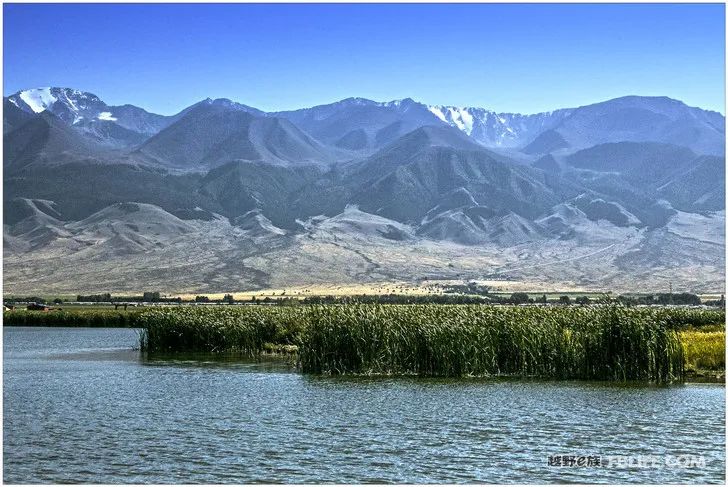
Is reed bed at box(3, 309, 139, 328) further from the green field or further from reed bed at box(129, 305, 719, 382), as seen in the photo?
reed bed at box(129, 305, 719, 382)

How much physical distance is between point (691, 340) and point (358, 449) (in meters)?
23.2

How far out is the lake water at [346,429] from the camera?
2044 centimetres

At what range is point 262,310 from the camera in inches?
2122

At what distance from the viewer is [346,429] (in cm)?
2536

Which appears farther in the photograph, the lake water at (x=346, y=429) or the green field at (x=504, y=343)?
the green field at (x=504, y=343)

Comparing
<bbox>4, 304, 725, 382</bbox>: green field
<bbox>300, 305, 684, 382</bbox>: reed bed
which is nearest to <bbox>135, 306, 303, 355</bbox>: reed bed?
<bbox>4, 304, 725, 382</bbox>: green field

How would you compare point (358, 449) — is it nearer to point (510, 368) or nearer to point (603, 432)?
point (603, 432)

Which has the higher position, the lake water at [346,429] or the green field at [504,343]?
the green field at [504,343]

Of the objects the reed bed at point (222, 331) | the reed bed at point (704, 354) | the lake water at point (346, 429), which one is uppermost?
the reed bed at point (222, 331)

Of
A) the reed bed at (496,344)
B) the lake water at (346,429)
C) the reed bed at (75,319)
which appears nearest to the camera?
the lake water at (346,429)

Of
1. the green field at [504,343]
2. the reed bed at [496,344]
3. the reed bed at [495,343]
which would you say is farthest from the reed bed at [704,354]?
the reed bed at [496,344]

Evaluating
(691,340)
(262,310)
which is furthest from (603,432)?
(262,310)

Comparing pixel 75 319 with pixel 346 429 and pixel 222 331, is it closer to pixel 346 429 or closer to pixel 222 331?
pixel 222 331

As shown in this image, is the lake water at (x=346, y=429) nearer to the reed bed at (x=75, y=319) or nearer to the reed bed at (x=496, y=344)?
the reed bed at (x=496, y=344)
